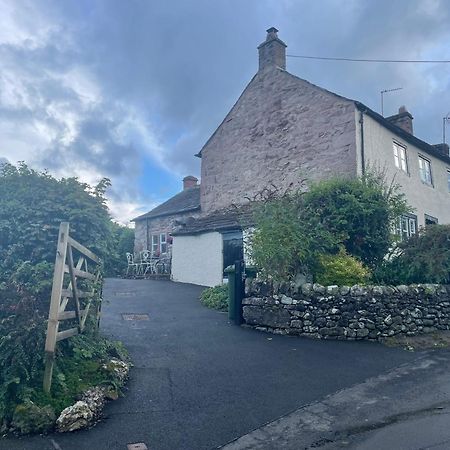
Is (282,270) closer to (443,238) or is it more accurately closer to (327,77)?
(443,238)

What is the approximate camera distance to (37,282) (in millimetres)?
5641

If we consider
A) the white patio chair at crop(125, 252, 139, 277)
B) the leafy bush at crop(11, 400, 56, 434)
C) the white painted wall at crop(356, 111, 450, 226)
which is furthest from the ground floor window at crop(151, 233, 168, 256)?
the leafy bush at crop(11, 400, 56, 434)

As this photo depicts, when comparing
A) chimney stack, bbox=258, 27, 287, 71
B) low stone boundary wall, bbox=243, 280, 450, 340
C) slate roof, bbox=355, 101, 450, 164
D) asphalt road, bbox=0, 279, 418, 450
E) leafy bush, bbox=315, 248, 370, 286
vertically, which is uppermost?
chimney stack, bbox=258, 27, 287, 71

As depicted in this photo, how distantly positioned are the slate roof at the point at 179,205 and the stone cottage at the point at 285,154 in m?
1.79

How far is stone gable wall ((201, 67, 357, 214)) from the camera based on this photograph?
15.3m

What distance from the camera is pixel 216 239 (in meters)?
17.4

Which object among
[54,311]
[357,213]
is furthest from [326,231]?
[54,311]

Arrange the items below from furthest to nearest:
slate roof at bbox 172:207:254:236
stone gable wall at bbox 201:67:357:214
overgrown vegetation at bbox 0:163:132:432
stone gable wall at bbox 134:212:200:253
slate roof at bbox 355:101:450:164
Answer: stone gable wall at bbox 134:212:200:253
slate roof at bbox 172:207:254:236
stone gable wall at bbox 201:67:357:214
slate roof at bbox 355:101:450:164
overgrown vegetation at bbox 0:163:132:432

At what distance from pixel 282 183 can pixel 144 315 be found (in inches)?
358

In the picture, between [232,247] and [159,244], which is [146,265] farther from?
[232,247]

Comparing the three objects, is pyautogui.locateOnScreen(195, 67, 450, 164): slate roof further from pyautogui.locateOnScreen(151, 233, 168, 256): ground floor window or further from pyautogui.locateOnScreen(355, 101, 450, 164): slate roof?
pyautogui.locateOnScreen(151, 233, 168, 256): ground floor window

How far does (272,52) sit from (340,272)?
12883mm

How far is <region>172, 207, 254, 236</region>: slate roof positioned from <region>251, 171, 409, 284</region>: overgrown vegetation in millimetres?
4094

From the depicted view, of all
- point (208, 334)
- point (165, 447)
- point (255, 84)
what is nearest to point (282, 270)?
point (208, 334)
